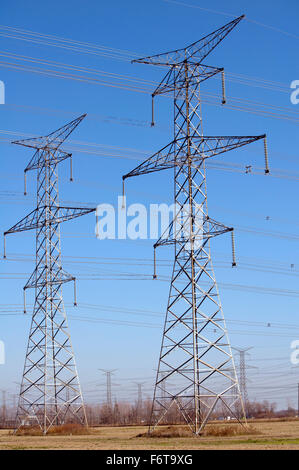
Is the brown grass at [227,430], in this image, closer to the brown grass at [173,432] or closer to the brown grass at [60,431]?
the brown grass at [173,432]

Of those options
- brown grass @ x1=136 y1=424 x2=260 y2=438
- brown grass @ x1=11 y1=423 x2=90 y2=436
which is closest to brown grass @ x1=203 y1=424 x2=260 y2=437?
brown grass @ x1=136 y1=424 x2=260 y2=438

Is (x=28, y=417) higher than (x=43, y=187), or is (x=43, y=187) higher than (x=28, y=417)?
(x=43, y=187)

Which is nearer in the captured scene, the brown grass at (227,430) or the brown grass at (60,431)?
the brown grass at (227,430)

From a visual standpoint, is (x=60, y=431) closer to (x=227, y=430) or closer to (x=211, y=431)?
(x=211, y=431)

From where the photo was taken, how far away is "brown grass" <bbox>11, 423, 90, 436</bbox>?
5831 cm

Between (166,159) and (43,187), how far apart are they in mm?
17417

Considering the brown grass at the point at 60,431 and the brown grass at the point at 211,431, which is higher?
the brown grass at the point at 211,431

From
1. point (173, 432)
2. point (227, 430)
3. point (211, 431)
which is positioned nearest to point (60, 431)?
point (173, 432)

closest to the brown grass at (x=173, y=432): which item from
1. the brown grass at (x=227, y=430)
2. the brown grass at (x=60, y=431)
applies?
the brown grass at (x=227, y=430)

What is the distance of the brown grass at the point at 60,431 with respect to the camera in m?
58.3

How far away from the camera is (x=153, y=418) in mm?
49094
